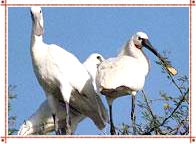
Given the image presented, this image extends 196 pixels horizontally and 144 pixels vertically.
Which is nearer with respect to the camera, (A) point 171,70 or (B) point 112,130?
(A) point 171,70

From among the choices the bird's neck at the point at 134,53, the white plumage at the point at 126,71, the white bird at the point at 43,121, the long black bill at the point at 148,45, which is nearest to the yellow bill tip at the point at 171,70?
the white plumage at the point at 126,71

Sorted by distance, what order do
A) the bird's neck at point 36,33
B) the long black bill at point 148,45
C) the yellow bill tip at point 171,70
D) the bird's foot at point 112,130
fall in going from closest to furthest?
the yellow bill tip at point 171,70
the bird's foot at point 112,130
the long black bill at point 148,45
the bird's neck at point 36,33

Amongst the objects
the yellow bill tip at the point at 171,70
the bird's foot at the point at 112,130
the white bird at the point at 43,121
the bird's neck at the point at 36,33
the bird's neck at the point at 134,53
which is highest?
the bird's neck at the point at 36,33

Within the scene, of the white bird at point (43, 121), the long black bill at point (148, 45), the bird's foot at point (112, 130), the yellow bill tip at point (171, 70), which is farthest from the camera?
the white bird at point (43, 121)

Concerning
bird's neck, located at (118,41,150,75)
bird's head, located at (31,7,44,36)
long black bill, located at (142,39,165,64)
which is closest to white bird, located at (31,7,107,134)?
bird's head, located at (31,7,44,36)

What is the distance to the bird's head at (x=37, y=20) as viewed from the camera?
1253 centimetres

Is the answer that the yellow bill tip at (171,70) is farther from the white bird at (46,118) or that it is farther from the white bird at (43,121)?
the white bird at (43,121)

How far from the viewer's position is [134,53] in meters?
12.4

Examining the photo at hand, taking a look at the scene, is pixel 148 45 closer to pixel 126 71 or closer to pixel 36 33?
pixel 126 71

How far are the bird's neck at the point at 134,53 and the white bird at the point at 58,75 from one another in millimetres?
604

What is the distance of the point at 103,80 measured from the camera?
1159 cm

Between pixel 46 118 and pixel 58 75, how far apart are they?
0.62 m

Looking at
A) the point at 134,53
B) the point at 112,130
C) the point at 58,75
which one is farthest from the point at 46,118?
the point at 112,130
